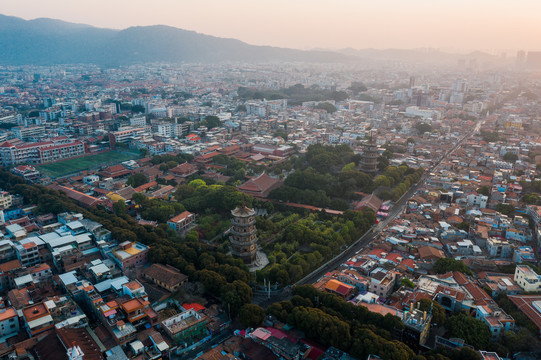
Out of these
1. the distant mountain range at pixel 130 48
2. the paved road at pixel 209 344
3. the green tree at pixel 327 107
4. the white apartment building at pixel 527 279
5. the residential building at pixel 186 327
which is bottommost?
the paved road at pixel 209 344

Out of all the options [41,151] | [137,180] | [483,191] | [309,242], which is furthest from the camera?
[41,151]

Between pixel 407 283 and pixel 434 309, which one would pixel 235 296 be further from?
pixel 434 309

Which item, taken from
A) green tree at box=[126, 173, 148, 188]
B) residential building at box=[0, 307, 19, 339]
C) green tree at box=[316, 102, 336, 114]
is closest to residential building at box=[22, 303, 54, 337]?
residential building at box=[0, 307, 19, 339]

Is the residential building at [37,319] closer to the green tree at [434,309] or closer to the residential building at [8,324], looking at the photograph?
the residential building at [8,324]

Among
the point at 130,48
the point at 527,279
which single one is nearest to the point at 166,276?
the point at 527,279

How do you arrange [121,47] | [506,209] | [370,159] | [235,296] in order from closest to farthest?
[235,296] < [506,209] < [370,159] < [121,47]

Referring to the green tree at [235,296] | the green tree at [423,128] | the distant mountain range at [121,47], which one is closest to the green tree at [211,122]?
the green tree at [423,128]

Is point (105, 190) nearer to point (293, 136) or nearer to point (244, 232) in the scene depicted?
point (244, 232)
